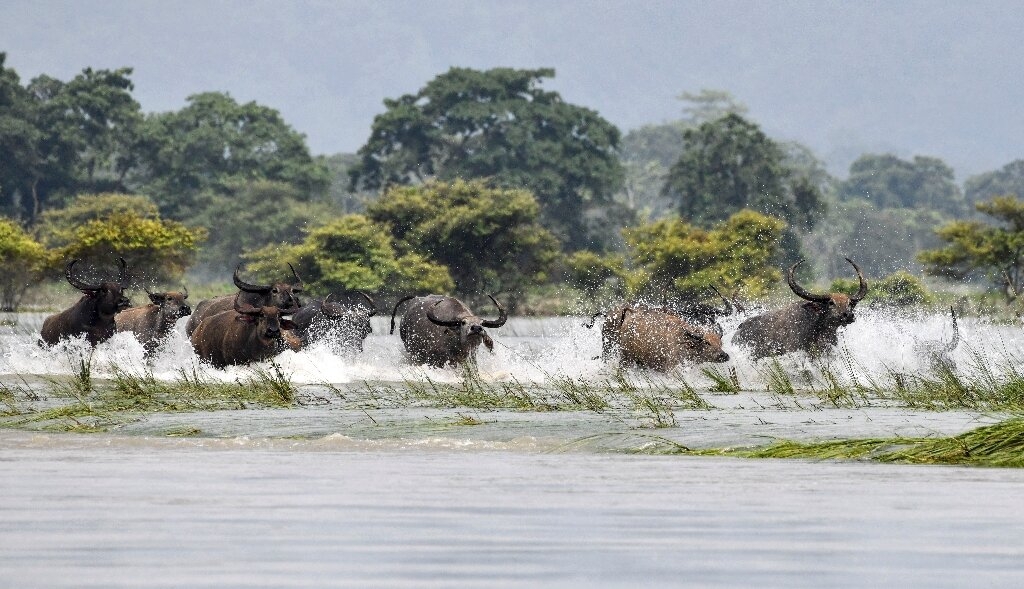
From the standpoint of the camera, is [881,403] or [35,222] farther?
[35,222]

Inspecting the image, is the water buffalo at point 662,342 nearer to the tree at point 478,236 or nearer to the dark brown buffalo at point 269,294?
the dark brown buffalo at point 269,294

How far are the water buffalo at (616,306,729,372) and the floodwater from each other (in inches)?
216

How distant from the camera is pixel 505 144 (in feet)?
348

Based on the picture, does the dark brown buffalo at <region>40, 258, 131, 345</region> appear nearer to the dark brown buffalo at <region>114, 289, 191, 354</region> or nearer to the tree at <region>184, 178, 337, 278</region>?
the dark brown buffalo at <region>114, 289, 191, 354</region>

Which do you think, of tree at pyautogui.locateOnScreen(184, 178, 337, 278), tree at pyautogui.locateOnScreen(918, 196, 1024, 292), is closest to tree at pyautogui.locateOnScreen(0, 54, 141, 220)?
tree at pyautogui.locateOnScreen(184, 178, 337, 278)

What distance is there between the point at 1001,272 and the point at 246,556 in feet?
213

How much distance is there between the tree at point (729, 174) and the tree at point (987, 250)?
16.3 m

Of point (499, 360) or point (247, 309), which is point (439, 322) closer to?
point (499, 360)

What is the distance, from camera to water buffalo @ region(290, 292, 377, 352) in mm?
28006

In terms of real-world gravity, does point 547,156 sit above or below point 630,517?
above

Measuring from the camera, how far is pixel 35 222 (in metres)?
98.7

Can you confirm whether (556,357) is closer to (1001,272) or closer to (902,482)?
(902,482)

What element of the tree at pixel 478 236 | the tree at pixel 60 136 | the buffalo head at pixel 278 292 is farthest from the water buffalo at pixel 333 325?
A: the tree at pixel 60 136

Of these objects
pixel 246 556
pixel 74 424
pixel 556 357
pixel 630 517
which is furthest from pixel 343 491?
pixel 556 357
